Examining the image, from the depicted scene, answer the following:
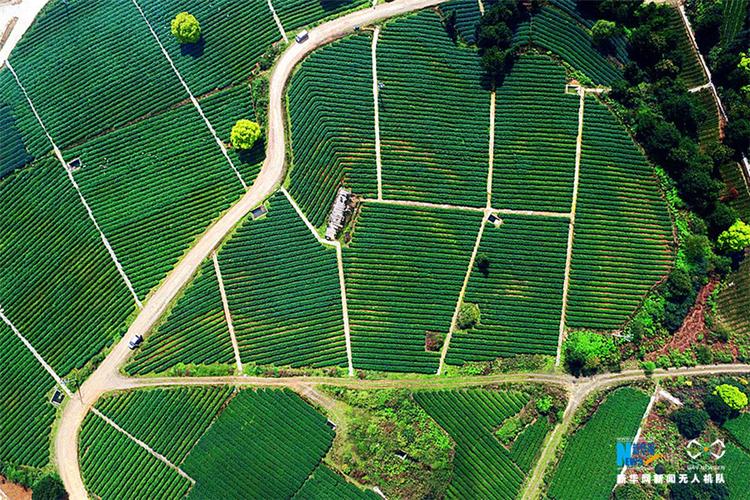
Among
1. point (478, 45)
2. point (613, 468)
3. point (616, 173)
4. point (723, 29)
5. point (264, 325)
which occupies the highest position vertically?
point (478, 45)

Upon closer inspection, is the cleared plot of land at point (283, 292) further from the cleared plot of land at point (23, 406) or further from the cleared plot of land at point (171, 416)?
the cleared plot of land at point (23, 406)

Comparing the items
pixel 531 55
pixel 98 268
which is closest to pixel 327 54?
pixel 531 55

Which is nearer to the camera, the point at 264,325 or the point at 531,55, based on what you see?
the point at 264,325

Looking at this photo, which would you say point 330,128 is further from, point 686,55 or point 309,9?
point 686,55

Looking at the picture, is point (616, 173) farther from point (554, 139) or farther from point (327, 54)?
point (327, 54)

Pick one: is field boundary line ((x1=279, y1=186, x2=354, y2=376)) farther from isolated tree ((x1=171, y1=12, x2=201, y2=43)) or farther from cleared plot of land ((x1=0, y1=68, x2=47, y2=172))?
cleared plot of land ((x1=0, y1=68, x2=47, y2=172))

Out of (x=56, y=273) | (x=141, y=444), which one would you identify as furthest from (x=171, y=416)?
(x=56, y=273)

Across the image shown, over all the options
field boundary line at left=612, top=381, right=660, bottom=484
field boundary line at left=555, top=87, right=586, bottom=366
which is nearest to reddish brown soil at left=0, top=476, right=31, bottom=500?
field boundary line at left=555, top=87, right=586, bottom=366
